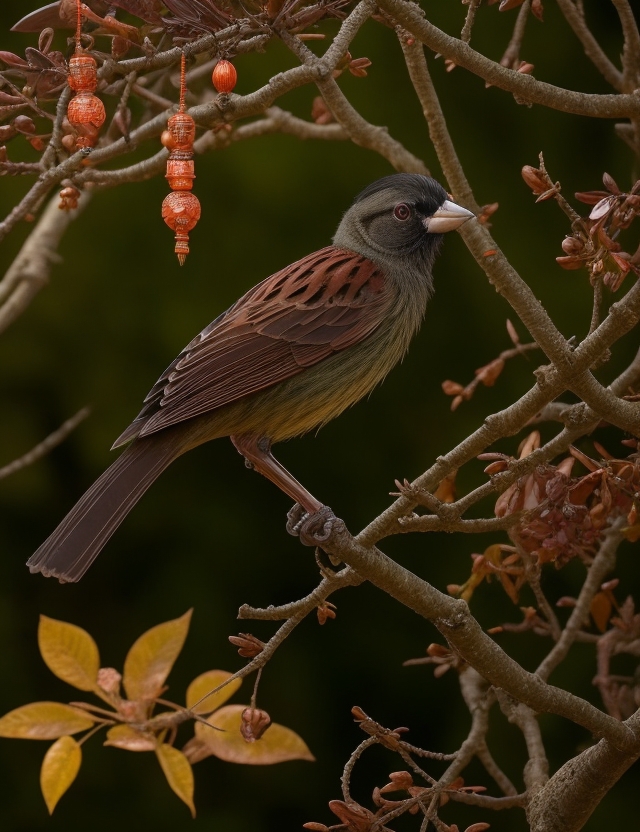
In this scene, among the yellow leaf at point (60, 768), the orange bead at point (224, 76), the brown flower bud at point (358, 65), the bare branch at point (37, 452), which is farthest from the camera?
the bare branch at point (37, 452)

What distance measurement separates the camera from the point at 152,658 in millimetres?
2154

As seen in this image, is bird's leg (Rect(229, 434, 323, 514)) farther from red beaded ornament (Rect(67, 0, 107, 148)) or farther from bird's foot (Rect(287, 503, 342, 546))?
red beaded ornament (Rect(67, 0, 107, 148))

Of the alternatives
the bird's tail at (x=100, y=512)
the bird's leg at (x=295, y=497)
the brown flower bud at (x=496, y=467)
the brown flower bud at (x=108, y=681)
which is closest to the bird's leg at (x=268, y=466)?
the bird's leg at (x=295, y=497)

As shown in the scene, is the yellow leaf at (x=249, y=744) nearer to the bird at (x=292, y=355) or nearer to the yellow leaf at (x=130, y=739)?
the yellow leaf at (x=130, y=739)

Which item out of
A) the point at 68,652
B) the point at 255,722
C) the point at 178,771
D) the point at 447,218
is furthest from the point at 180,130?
the point at 178,771

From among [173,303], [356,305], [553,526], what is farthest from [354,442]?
[553,526]

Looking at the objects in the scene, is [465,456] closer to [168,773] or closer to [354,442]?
[168,773]

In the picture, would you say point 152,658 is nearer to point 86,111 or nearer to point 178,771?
point 178,771

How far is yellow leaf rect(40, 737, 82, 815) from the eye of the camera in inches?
80.2

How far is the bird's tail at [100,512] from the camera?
1.62 meters

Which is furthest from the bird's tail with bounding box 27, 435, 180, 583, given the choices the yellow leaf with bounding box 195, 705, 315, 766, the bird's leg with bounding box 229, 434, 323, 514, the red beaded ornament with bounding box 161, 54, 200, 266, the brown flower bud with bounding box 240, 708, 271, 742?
the yellow leaf with bounding box 195, 705, 315, 766

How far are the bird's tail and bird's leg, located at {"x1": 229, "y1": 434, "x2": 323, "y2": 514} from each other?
0.16 meters

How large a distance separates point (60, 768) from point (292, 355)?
87 cm

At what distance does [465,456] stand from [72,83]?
2.45 ft
